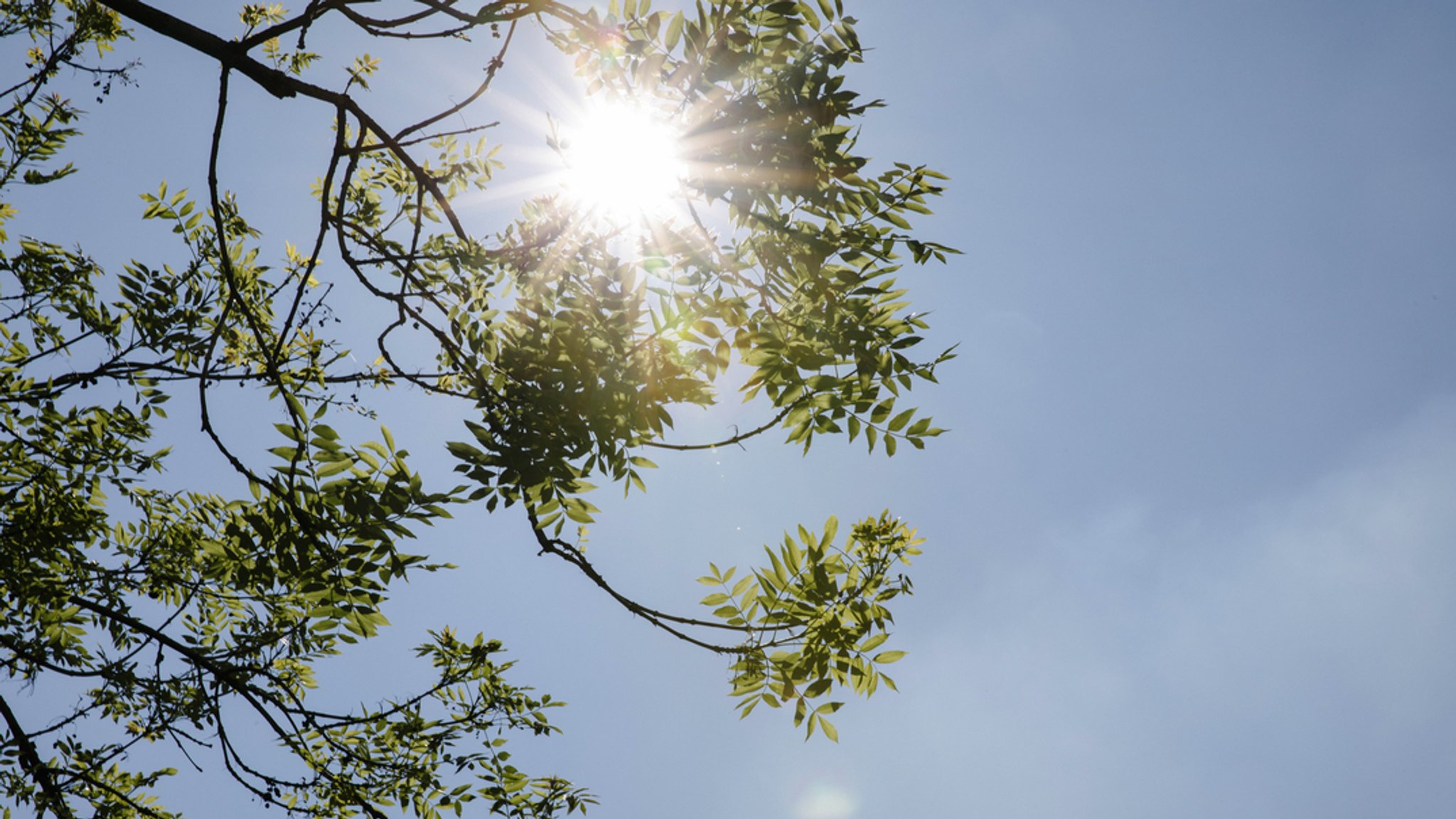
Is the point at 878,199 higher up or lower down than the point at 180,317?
lower down

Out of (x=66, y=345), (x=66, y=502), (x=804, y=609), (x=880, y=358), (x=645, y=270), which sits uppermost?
(x=66, y=345)

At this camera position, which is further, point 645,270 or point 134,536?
point 134,536

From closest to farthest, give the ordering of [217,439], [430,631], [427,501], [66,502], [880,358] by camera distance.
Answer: [217,439], [427,501], [880,358], [66,502], [430,631]

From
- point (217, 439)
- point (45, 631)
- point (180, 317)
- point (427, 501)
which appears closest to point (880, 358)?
point (427, 501)

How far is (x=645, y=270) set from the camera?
4.09m

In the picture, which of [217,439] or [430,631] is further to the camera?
[430,631]

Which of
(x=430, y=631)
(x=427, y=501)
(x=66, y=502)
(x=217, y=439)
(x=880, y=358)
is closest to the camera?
(x=217, y=439)

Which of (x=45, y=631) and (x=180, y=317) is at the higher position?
(x=180, y=317)

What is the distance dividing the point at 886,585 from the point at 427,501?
95.8 inches

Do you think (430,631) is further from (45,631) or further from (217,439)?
(217,439)

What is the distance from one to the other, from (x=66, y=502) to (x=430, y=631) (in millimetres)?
2926

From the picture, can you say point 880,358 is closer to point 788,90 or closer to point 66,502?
point 788,90

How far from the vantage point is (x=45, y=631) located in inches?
238

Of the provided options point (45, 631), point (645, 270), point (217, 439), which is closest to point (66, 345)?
point (45, 631)
